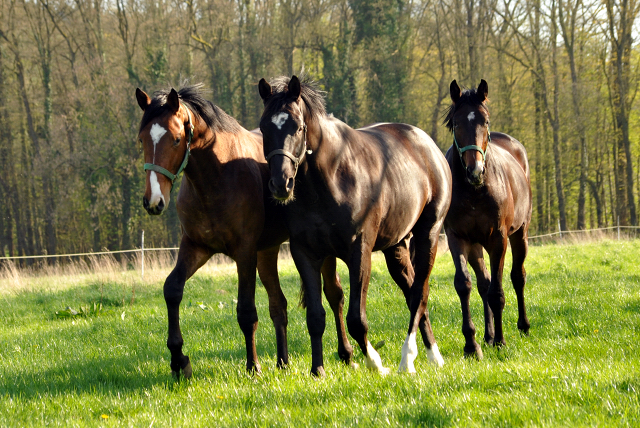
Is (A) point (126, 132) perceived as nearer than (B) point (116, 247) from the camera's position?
Yes

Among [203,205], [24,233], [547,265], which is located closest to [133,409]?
[203,205]

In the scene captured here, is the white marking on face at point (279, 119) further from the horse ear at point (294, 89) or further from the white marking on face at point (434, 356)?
the white marking on face at point (434, 356)

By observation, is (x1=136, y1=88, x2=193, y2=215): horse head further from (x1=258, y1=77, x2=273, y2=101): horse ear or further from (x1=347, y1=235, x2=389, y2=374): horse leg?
(x1=347, y1=235, x2=389, y2=374): horse leg

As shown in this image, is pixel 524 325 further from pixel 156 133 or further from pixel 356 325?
pixel 156 133

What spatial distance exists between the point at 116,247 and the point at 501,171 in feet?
87.3

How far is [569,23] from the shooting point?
26.7 metres

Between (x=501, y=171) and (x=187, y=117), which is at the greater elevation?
(x=187, y=117)

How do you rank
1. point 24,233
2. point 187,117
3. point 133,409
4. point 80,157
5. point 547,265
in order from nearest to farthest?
point 133,409 → point 187,117 → point 547,265 → point 80,157 → point 24,233

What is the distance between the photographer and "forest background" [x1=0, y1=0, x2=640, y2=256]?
26.5 meters

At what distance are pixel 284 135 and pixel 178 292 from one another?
1736 millimetres

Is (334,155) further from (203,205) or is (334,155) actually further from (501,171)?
(501,171)

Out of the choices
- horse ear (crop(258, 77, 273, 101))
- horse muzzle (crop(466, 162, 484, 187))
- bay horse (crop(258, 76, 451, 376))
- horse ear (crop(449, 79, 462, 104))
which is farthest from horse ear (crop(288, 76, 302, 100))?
Result: horse ear (crop(449, 79, 462, 104))

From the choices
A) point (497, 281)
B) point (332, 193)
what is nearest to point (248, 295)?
point (332, 193)

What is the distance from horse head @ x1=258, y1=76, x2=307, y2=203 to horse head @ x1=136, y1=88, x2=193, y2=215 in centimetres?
71
